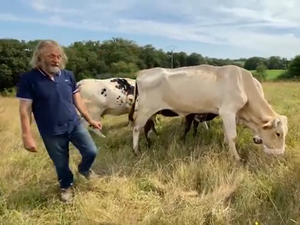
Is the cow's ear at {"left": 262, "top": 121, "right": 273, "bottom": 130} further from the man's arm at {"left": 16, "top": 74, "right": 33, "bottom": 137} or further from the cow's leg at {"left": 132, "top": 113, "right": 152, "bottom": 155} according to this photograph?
the man's arm at {"left": 16, "top": 74, "right": 33, "bottom": 137}

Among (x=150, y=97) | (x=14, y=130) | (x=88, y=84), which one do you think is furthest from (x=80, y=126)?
(x=14, y=130)

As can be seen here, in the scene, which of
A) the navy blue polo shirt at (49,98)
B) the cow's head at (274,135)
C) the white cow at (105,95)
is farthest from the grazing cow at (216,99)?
the navy blue polo shirt at (49,98)

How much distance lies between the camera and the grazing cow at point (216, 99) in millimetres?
6266

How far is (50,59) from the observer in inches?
167

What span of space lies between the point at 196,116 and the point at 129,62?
30474 millimetres

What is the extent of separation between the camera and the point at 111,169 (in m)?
5.55

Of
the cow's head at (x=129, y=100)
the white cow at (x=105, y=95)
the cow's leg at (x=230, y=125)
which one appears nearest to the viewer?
the cow's leg at (x=230, y=125)

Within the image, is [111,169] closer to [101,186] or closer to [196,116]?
[101,186]

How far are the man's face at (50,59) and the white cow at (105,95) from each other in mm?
4560

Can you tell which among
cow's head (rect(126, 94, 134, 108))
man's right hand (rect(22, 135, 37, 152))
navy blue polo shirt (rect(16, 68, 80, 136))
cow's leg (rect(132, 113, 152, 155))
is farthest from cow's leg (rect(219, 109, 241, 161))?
man's right hand (rect(22, 135, 37, 152))

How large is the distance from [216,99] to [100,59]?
120ft

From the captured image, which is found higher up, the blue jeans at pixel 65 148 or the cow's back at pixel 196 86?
the cow's back at pixel 196 86

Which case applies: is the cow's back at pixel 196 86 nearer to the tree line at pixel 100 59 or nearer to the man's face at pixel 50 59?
the man's face at pixel 50 59

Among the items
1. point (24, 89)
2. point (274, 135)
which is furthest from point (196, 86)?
point (24, 89)
